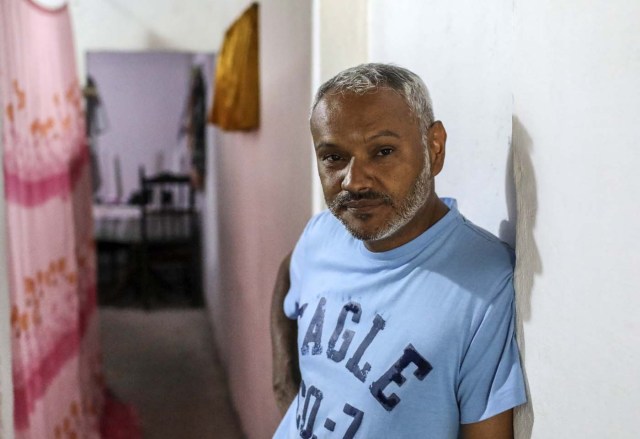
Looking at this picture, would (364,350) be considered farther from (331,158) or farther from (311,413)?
(331,158)

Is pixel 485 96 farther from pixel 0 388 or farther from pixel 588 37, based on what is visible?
pixel 0 388

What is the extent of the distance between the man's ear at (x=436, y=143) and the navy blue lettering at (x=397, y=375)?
0.86ft

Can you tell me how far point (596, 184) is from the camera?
73 cm

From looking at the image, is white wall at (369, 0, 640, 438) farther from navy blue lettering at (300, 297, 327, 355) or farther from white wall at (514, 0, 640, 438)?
navy blue lettering at (300, 297, 327, 355)

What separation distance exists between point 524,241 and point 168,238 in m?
5.48

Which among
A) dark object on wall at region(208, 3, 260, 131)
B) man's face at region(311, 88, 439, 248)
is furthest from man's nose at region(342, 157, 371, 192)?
dark object on wall at region(208, 3, 260, 131)

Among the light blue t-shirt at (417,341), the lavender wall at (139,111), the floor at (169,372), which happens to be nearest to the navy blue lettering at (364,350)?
the light blue t-shirt at (417,341)

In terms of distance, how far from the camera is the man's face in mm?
993

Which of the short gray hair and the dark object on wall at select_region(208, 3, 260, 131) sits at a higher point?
the dark object on wall at select_region(208, 3, 260, 131)

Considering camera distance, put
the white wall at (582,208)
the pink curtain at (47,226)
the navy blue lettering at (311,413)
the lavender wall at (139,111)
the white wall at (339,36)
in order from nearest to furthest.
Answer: the white wall at (582,208) → the navy blue lettering at (311,413) → the white wall at (339,36) → the pink curtain at (47,226) → the lavender wall at (139,111)

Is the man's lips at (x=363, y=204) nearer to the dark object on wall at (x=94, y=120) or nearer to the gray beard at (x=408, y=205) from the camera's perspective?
the gray beard at (x=408, y=205)

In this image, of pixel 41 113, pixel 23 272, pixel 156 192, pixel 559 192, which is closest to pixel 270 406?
pixel 23 272

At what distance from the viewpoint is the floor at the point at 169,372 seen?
11.8ft

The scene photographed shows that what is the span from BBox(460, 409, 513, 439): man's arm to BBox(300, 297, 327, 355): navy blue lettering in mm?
281
